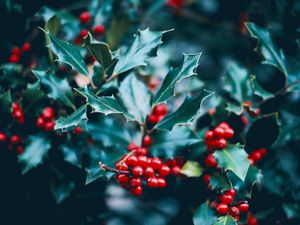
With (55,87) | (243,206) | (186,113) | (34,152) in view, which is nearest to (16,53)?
(55,87)

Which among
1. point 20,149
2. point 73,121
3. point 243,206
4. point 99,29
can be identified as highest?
point 73,121

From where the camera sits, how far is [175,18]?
2918 mm

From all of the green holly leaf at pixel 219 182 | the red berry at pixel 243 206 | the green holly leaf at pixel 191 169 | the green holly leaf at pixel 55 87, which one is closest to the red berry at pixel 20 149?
Result: the green holly leaf at pixel 55 87

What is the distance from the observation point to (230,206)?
1.38 metres

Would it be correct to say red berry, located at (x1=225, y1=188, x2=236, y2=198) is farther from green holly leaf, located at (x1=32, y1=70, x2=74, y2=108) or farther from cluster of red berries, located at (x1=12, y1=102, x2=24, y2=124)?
cluster of red berries, located at (x1=12, y1=102, x2=24, y2=124)

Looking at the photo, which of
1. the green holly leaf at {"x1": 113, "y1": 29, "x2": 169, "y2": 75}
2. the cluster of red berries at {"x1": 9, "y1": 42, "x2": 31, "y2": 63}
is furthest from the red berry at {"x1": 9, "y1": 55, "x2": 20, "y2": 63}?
the green holly leaf at {"x1": 113, "y1": 29, "x2": 169, "y2": 75}

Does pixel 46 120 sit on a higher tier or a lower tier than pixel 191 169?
higher

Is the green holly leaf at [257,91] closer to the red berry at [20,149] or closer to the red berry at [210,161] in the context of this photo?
the red berry at [210,161]

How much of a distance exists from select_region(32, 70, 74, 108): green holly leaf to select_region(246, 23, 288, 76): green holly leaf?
30.6 inches

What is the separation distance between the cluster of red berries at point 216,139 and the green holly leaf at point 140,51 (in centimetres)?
37

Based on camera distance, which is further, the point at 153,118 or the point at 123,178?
the point at 153,118

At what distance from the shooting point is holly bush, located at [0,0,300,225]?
55.3 inches

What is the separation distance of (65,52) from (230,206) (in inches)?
30.7

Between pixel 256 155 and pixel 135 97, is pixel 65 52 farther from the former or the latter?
pixel 256 155
